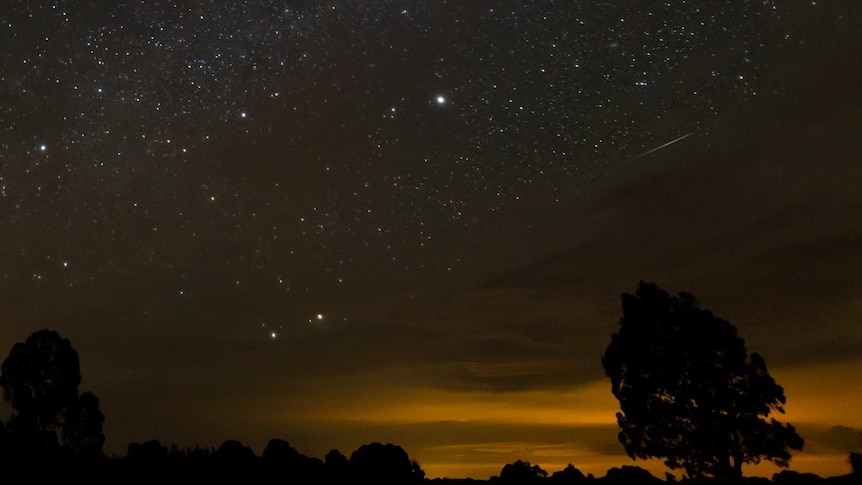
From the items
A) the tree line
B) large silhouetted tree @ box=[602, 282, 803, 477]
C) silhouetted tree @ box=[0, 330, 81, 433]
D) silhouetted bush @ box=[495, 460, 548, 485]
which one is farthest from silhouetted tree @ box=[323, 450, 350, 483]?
silhouetted tree @ box=[0, 330, 81, 433]

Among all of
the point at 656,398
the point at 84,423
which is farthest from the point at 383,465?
the point at 84,423

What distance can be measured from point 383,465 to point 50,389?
21163 millimetres

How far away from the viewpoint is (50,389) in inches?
1273

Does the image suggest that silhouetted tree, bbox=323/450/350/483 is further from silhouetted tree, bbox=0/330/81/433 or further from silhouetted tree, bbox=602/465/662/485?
silhouetted tree, bbox=0/330/81/433

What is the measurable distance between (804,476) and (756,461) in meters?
10.3

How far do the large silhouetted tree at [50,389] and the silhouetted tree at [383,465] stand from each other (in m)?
18.9

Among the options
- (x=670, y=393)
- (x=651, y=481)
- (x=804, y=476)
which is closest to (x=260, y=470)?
(x=651, y=481)

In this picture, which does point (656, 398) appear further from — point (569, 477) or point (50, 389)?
point (50, 389)

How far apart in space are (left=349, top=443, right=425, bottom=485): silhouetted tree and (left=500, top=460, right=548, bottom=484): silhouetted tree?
6.92ft

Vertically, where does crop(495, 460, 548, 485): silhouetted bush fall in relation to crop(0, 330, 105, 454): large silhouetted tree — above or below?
below

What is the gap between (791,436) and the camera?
26438mm

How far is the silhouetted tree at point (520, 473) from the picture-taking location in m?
18.2

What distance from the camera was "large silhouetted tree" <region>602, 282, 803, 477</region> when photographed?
26.6 meters

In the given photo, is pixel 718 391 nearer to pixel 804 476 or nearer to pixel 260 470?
pixel 804 476
